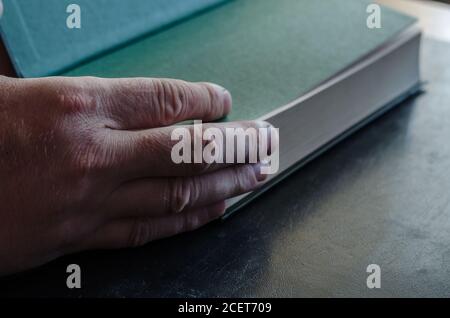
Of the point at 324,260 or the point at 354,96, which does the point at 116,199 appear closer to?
the point at 324,260

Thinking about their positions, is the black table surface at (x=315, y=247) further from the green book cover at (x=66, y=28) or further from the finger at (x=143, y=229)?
the green book cover at (x=66, y=28)

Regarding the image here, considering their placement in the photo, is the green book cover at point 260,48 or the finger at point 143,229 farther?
the green book cover at point 260,48

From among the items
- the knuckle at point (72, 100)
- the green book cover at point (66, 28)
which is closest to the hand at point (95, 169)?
the knuckle at point (72, 100)

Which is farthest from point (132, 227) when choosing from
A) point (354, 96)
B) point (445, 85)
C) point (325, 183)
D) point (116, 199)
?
point (445, 85)

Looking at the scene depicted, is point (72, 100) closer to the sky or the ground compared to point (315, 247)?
closer to the sky

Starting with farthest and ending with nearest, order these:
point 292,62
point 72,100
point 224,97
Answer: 1. point 292,62
2. point 224,97
3. point 72,100

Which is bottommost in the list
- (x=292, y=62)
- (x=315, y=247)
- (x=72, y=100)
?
(x=315, y=247)

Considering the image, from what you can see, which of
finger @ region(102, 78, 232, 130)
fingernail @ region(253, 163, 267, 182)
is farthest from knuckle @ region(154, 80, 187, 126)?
fingernail @ region(253, 163, 267, 182)

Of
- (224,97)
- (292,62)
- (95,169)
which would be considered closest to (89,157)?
(95,169)

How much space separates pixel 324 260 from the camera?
581mm

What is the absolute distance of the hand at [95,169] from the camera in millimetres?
516

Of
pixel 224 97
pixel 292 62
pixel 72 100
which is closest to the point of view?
pixel 72 100

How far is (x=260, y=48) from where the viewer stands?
78 cm

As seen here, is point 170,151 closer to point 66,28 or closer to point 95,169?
point 95,169
